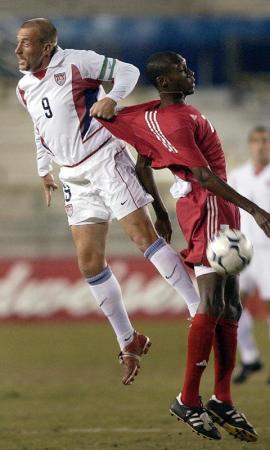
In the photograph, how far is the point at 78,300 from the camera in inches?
680

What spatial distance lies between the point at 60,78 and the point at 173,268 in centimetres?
156

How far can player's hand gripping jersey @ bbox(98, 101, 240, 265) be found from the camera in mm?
7684

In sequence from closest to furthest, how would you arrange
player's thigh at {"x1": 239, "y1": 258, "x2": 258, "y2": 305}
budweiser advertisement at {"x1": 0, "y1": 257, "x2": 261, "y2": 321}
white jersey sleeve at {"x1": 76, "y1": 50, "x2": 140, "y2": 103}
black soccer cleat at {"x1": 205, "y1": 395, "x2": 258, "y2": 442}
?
black soccer cleat at {"x1": 205, "y1": 395, "x2": 258, "y2": 442} < white jersey sleeve at {"x1": 76, "y1": 50, "x2": 140, "y2": 103} < player's thigh at {"x1": 239, "y1": 258, "x2": 258, "y2": 305} < budweiser advertisement at {"x1": 0, "y1": 257, "x2": 261, "y2": 321}

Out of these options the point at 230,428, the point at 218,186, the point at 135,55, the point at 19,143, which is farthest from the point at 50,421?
the point at 135,55

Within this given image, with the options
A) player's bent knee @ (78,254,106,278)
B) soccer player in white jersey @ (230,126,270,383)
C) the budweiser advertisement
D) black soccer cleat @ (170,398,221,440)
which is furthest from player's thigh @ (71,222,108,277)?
the budweiser advertisement

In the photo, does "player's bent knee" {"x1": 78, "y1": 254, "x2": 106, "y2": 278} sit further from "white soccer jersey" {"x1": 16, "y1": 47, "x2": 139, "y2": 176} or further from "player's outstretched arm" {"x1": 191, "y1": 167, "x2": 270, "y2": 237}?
"player's outstretched arm" {"x1": 191, "y1": 167, "x2": 270, "y2": 237}

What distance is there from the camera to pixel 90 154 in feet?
27.4

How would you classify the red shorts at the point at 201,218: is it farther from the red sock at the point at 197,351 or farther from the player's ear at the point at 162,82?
the player's ear at the point at 162,82

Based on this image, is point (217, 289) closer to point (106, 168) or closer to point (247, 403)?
point (106, 168)

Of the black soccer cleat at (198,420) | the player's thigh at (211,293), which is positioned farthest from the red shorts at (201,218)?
the black soccer cleat at (198,420)

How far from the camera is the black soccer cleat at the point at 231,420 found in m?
7.93

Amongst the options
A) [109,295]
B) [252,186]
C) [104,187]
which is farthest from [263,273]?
[104,187]

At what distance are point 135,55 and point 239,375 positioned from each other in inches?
656

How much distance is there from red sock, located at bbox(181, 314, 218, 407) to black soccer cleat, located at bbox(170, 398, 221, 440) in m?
0.05
